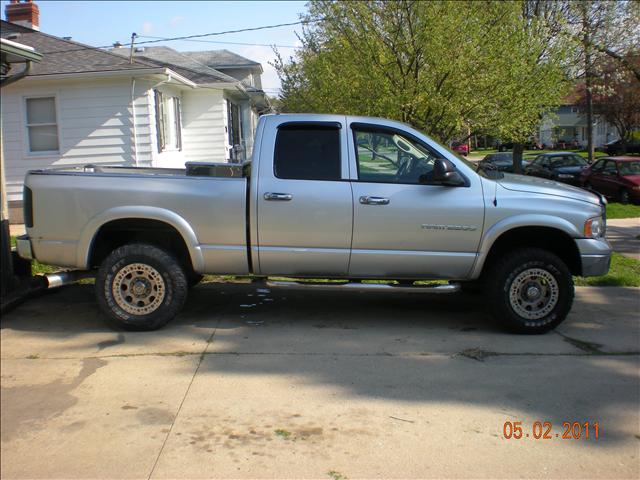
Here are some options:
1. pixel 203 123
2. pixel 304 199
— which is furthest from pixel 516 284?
pixel 203 123

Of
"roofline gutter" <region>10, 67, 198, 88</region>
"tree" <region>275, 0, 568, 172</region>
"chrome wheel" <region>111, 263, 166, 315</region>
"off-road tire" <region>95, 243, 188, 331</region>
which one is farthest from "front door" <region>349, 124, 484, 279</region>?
"roofline gutter" <region>10, 67, 198, 88</region>

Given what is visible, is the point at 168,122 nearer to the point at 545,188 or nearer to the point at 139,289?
the point at 139,289

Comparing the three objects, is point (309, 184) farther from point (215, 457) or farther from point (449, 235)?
point (215, 457)

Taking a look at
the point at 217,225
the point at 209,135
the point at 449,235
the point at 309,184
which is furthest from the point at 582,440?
the point at 209,135

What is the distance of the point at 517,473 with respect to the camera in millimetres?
3680

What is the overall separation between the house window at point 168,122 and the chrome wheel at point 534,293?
1135 centimetres

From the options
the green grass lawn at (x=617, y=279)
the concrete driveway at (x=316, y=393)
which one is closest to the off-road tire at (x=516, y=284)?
the concrete driveway at (x=316, y=393)

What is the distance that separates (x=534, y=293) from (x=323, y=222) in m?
2.18

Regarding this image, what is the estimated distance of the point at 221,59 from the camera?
29.3 meters

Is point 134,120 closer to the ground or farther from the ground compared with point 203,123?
closer to the ground

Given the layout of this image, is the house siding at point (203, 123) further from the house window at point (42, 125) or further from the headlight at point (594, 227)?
the headlight at point (594, 227)

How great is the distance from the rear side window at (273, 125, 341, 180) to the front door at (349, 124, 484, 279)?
0.23 m
